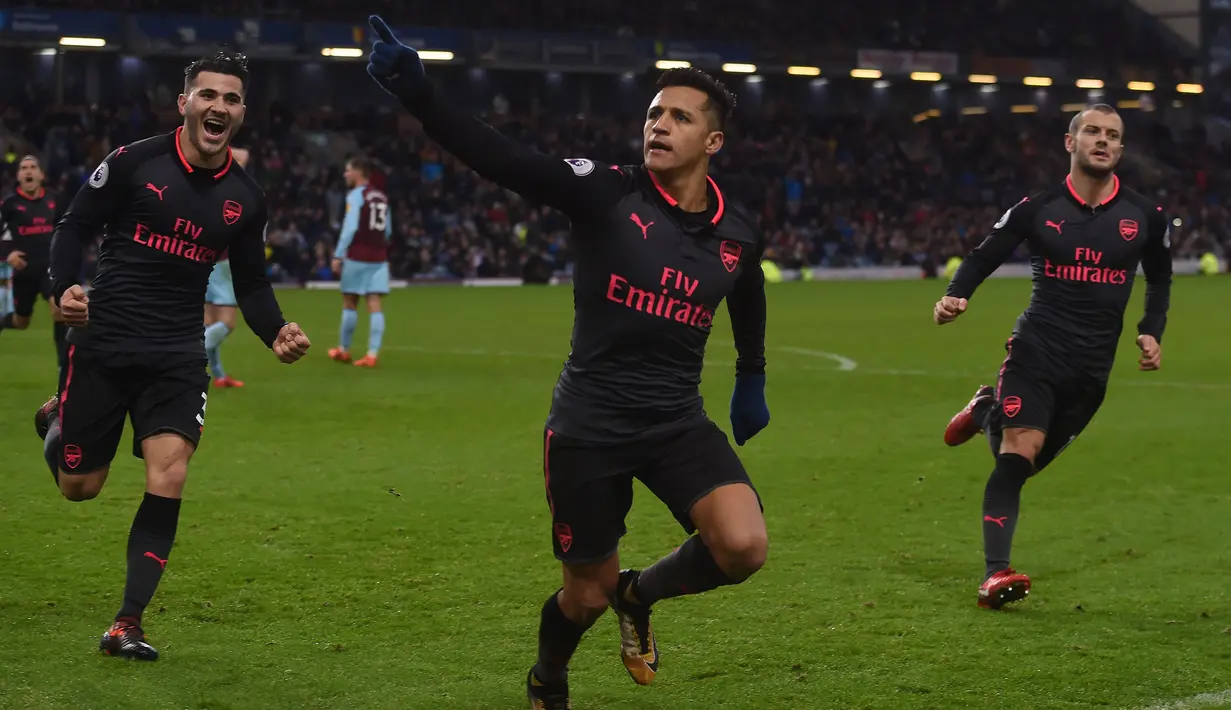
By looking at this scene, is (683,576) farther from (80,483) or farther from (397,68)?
(80,483)

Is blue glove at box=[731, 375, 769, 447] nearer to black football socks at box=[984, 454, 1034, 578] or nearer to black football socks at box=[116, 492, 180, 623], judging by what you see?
black football socks at box=[984, 454, 1034, 578]

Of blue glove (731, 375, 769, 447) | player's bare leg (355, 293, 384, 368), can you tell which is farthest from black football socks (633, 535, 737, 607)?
player's bare leg (355, 293, 384, 368)

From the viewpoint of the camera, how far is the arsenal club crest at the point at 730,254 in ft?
15.7

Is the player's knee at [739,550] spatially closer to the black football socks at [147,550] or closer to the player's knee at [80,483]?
the black football socks at [147,550]

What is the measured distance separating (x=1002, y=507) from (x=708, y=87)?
2.82 m

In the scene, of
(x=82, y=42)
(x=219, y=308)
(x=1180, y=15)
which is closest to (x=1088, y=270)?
(x=219, y=308)

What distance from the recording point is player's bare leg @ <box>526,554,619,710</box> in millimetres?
4848

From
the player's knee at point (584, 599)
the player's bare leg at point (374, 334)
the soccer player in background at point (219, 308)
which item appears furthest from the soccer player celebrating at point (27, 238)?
the player's knee at point (584, 599)

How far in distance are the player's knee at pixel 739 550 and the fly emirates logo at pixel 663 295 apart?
2.14ft

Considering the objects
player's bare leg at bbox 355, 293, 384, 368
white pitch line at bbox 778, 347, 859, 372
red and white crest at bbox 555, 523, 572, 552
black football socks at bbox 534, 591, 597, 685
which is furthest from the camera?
white pitch line at bbox 778, 347, 859, 372

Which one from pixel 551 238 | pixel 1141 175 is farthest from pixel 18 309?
pixel 1141 175

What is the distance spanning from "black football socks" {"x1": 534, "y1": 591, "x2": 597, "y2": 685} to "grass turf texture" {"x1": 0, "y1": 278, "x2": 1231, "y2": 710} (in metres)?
0.32

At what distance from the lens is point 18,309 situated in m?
14.2

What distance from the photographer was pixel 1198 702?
4.99 meters
